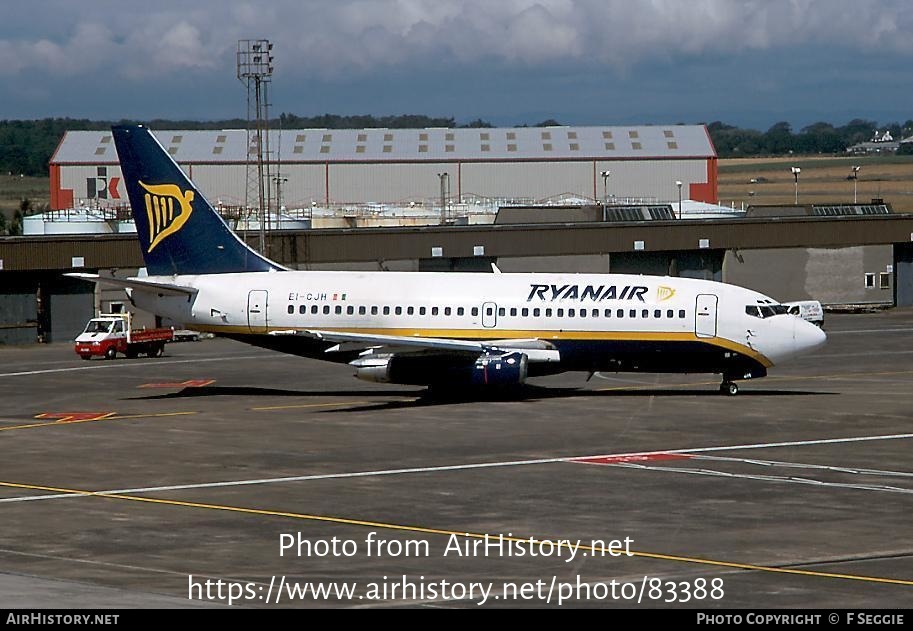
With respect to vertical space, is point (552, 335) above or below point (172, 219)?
below

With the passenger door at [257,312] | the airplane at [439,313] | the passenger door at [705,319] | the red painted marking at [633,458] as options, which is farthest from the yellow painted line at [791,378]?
the red painted marking at [633,458]

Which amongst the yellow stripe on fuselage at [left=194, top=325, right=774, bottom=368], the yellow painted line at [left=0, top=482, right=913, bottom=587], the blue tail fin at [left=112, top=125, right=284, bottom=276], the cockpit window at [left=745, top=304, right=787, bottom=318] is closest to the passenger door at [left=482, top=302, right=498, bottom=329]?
the yellow stripe on fuselage at [left=194, top=325, right=774, bottom=368]

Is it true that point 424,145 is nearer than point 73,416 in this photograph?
No

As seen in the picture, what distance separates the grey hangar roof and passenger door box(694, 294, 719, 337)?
9337 cm

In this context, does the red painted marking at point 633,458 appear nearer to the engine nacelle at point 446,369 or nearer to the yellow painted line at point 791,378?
the engine nacelle at point 446,369

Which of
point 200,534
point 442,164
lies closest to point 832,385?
point 200,534

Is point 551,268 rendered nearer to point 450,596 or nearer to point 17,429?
point 17,429

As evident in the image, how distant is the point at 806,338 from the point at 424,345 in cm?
1368

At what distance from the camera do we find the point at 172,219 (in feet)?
171

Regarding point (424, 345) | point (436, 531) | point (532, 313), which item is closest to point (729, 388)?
point (532, 313)

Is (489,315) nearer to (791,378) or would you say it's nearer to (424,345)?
(424,345)

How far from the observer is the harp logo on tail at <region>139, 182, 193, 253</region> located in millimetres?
52094

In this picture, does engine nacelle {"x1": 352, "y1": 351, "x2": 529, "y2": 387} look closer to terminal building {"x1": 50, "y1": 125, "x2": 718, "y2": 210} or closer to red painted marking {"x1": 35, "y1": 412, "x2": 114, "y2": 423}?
red painted marking {"x1": 35, "y1": 412, "x2": 114, "y2": 423}

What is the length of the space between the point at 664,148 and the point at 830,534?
12105cm
